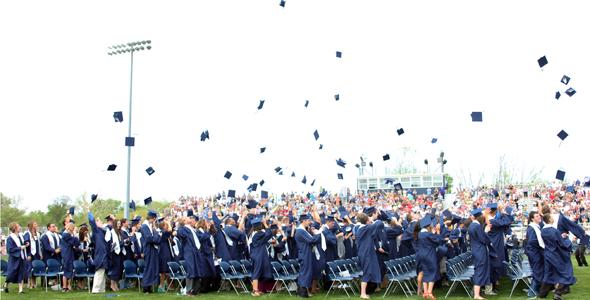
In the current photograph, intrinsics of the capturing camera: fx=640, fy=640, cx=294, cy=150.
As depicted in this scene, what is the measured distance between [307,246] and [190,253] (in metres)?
2.67

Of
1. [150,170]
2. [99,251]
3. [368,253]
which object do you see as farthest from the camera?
[150,170]

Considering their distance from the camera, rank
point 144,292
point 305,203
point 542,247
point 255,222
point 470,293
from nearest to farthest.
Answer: point 542,247, point 470,293, point 255,222, point 144,292, point 305,203

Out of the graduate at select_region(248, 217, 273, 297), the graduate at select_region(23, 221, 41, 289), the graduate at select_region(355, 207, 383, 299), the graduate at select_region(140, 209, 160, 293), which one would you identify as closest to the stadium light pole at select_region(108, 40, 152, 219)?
the graduate at select_region(23, 221, 41, 289)

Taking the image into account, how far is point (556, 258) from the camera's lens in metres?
11.5

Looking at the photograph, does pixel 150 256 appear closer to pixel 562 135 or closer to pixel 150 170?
pixel 150 170

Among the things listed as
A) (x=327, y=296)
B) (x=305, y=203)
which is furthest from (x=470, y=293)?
(x=305, y=203)

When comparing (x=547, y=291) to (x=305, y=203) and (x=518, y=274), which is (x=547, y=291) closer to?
(x=518, y=274)

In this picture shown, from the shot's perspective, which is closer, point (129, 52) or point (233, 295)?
point (233, 295)

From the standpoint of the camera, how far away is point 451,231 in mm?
14195

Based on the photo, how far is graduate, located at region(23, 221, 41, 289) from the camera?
15852mm

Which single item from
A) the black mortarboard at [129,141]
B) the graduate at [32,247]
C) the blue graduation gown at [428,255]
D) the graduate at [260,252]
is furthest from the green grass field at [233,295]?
the black mortarboard at [129,141]

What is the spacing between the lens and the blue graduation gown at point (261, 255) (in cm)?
1349

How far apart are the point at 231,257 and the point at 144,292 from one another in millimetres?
2131

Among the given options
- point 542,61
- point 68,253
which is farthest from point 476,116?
point 68,253
